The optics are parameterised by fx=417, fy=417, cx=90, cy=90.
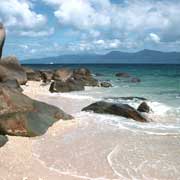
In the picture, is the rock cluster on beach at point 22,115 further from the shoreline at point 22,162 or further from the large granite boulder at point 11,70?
the large granite boulder at point 11,70

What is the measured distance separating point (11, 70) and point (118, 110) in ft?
50.9

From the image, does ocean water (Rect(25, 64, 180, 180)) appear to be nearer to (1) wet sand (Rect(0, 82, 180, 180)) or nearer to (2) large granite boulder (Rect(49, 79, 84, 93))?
(1) wet sand (Rect(0, 82, 180, 180))

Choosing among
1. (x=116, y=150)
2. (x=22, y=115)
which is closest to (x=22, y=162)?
(x=116, y=150)

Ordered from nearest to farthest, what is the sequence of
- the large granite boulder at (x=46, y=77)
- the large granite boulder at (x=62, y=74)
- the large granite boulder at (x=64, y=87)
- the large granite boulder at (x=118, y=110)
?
the large granite boulder at (x=118, y=110) → the large granite boulder at (x=64, y=87) → the large granite boulder at (x=62, y=74) → the large granite boulder at (x=46, y=77)

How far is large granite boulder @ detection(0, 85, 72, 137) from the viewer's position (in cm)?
1329

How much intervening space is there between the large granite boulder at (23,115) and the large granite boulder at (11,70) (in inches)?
570

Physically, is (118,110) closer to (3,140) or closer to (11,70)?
(3,140)

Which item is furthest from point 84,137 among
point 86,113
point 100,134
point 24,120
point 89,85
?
point 89,85

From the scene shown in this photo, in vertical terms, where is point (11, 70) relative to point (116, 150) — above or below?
above

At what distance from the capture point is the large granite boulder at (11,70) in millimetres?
30084

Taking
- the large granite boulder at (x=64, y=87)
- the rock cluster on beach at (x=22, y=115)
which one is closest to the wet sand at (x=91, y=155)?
the rock cluster on beach at (x=22, y=115)

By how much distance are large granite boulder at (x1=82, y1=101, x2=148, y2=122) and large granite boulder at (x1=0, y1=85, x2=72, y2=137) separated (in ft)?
9.14

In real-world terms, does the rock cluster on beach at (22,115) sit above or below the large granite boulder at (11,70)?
below

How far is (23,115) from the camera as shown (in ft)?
44.5
